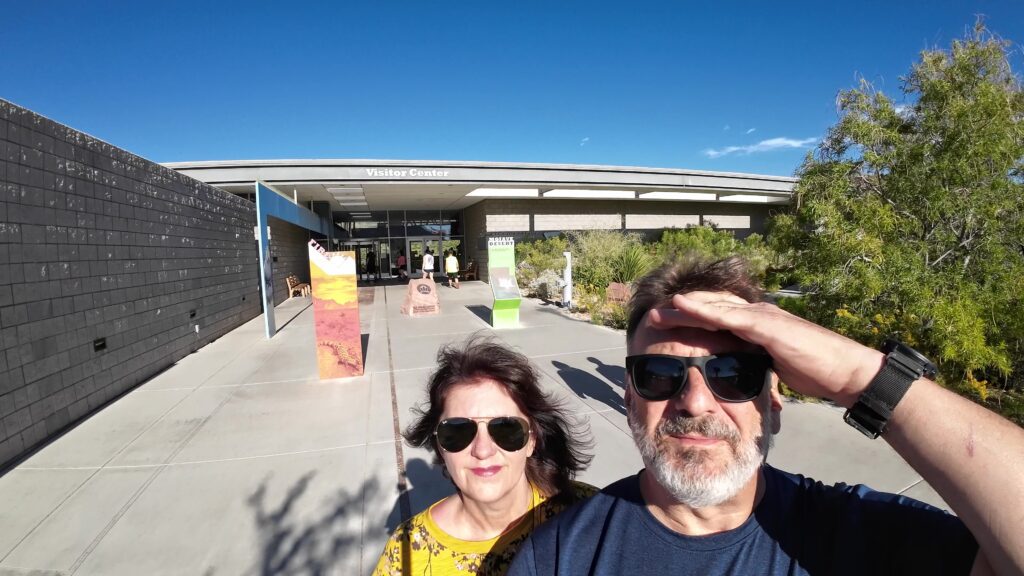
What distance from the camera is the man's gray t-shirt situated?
3.11ft

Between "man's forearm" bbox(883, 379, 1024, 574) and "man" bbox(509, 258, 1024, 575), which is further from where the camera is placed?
"man" bbox(509, 258, 1024, 575)

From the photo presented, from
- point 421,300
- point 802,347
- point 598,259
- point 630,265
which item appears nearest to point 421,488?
point 802,347

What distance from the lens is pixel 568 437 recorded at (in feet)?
6.21

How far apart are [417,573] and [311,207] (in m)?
21.0

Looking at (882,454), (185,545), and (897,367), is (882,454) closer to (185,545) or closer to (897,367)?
(897,367)

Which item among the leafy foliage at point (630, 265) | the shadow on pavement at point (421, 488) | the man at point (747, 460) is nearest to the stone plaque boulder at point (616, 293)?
the leafy foliage at point (630, 265)

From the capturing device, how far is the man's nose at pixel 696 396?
1.08 metres

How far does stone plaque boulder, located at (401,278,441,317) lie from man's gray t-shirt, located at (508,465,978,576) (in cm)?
1067

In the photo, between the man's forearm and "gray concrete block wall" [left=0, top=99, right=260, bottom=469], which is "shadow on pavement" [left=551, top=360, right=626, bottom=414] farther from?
"gray concrete block wall" [left=0, top=99, right=260, bottom=469]

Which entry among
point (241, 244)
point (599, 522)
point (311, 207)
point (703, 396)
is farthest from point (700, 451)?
point (311, 207)

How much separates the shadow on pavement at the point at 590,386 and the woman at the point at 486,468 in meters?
3.34

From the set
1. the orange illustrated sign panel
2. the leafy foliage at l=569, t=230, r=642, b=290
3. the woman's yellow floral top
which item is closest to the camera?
the woman's yellow floral top

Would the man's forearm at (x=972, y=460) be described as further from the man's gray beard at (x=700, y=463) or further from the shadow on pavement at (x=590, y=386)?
the shadow on pavement at (x=590, y=386)

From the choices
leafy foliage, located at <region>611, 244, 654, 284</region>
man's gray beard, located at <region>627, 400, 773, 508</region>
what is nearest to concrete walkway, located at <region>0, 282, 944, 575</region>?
man's gray beard, located at <region>627, 400, 773, 508</region>
